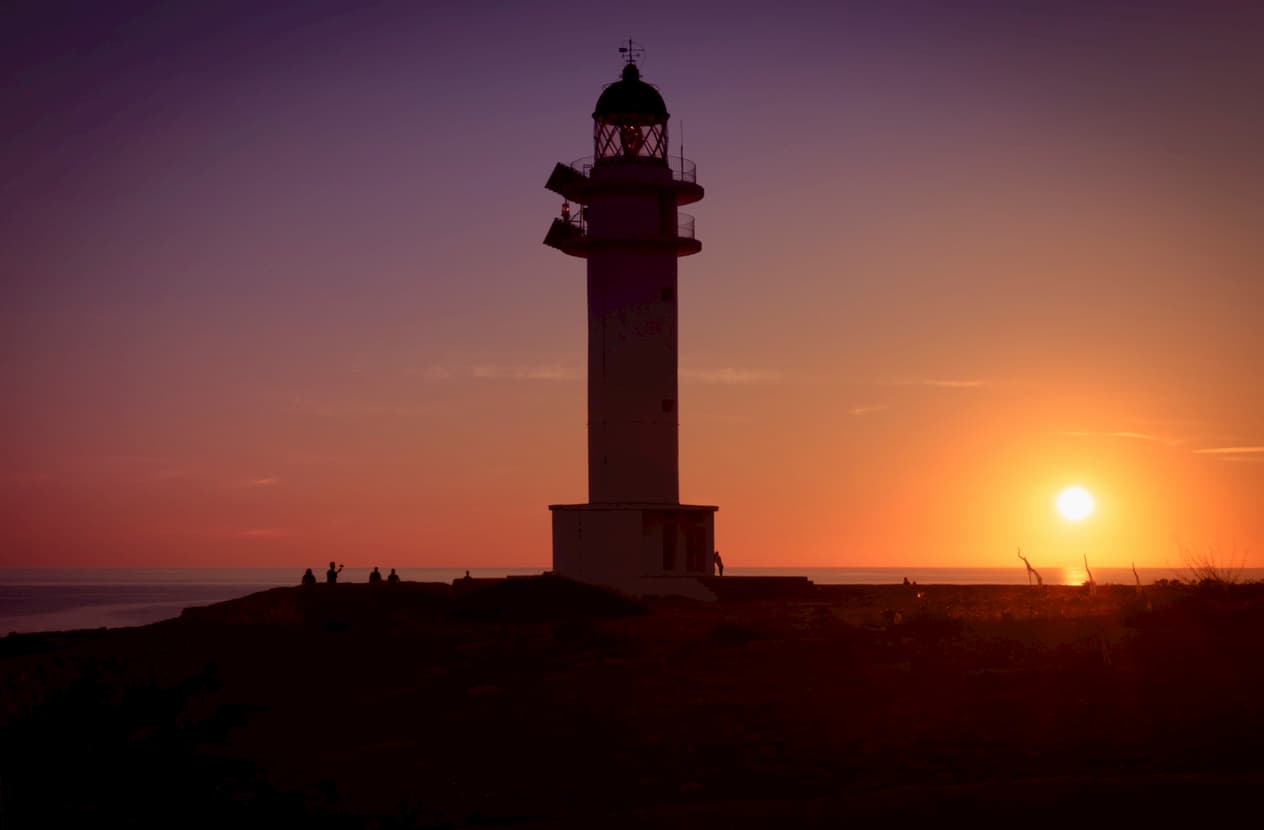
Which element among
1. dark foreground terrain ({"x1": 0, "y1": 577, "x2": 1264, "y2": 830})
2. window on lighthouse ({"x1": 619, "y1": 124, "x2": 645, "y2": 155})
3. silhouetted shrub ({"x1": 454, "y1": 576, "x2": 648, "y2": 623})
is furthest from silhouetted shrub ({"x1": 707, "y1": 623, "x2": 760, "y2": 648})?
window on lighthouse ({"x1": 619, "y1": 124, "x2": 645, "y2": 155})

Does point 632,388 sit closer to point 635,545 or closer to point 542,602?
point 635,545

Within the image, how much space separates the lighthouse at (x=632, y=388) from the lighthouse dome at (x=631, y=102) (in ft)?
0.76

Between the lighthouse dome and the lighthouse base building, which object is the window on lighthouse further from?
the lighthouse base building

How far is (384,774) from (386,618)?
12089 millimetres

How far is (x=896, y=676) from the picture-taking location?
19250 millimetres

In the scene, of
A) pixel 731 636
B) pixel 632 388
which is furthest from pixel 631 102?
pixel 731 636

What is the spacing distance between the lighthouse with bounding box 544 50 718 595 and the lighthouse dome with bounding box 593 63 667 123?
9.1 inches

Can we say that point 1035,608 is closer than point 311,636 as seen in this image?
No

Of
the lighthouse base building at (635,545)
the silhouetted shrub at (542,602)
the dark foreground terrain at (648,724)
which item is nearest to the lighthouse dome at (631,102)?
the lighthouse base building at (635,545)

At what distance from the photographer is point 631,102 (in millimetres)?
46594

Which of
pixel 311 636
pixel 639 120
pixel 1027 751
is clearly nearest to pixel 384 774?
pixel 1027 751

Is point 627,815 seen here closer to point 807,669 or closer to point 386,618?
point 807,669

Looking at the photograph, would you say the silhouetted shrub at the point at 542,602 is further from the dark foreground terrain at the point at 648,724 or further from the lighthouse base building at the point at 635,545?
the lighthouse base building at the point at 635,545

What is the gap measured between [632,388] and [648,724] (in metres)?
28.0
